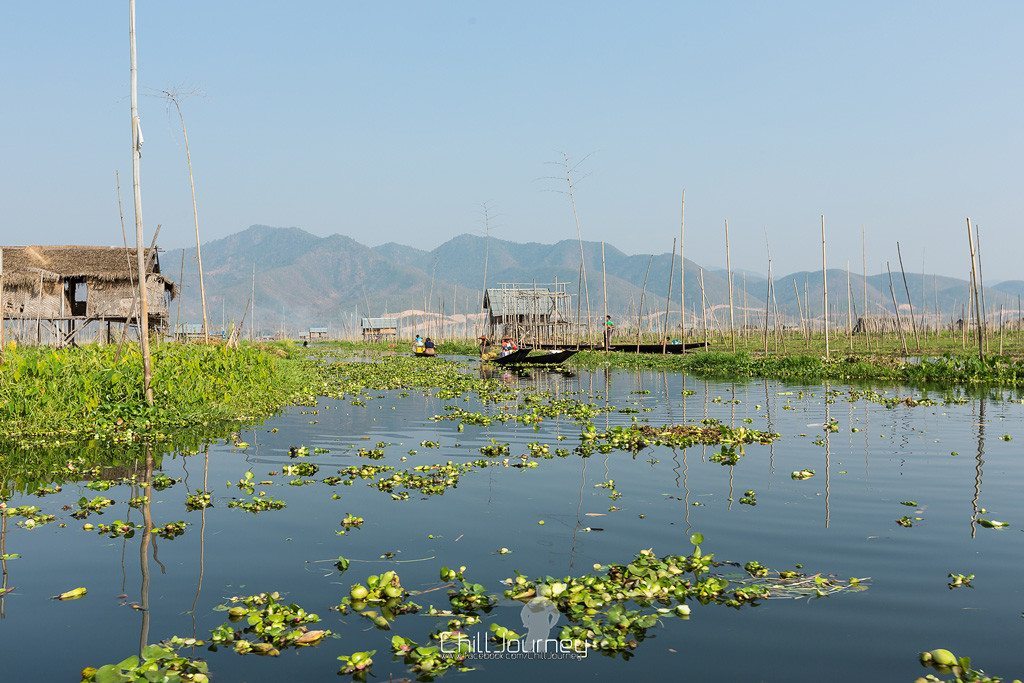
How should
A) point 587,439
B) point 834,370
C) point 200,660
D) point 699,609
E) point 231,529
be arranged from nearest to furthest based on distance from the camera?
point 200,660 < point 699,609 < point 231,529 < point 587,439 < point 834,370

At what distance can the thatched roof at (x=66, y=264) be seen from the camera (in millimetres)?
35344

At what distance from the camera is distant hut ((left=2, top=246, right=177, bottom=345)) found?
116ft

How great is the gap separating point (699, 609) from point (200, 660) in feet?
11.7

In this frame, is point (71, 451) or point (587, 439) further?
point (587, 439)

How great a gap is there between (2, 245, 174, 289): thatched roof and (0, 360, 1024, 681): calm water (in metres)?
27.6

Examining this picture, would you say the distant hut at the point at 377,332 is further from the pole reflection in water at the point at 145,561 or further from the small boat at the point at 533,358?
the pole reflection in water at the point at 145,561

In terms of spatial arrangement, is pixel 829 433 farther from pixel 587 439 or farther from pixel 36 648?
pixel 36 648

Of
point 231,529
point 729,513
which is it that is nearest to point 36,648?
point 231,529

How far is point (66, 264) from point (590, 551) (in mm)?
38705

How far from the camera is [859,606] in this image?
5.94 meters

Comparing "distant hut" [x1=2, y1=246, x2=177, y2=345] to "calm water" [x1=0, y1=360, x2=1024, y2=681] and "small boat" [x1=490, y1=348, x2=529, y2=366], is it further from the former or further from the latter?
"calm water" [x1=0, y1=360, x2=1024, y2=681]

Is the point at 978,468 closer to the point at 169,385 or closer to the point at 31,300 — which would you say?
the point at 169,385

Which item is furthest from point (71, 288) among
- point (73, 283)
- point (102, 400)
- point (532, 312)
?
point (102, 400)

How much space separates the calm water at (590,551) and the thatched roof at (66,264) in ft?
90.6
